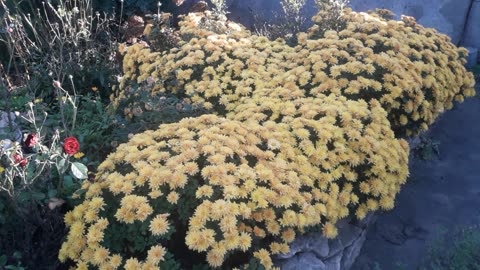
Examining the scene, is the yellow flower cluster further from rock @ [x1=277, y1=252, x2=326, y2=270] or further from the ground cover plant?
rock @ [x1=277, y1=252, x2=326, y2=270]

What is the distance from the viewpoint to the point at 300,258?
2.65 meters

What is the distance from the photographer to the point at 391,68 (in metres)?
3.57

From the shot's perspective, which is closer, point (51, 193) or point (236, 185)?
point (236, 185)

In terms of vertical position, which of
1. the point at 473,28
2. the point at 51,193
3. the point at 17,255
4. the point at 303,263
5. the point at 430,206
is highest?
the point at 51,193

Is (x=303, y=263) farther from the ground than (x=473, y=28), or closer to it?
farther from the ground

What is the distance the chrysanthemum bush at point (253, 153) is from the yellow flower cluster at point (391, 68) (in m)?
0.02

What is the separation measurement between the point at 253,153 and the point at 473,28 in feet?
15.9

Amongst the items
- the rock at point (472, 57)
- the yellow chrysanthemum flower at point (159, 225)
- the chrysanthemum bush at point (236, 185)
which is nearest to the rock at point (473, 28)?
the rock at point (472, 57)

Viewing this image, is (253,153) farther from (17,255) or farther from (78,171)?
(17,255)

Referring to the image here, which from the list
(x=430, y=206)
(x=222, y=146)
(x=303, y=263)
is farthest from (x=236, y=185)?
(x=430, y=206)

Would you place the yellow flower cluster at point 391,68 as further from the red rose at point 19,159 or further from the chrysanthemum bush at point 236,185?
the red rose at point 19,159

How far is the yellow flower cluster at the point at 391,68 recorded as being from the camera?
136 inches

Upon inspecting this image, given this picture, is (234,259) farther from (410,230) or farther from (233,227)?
(410,230)

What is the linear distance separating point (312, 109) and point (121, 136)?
52.0 inches
